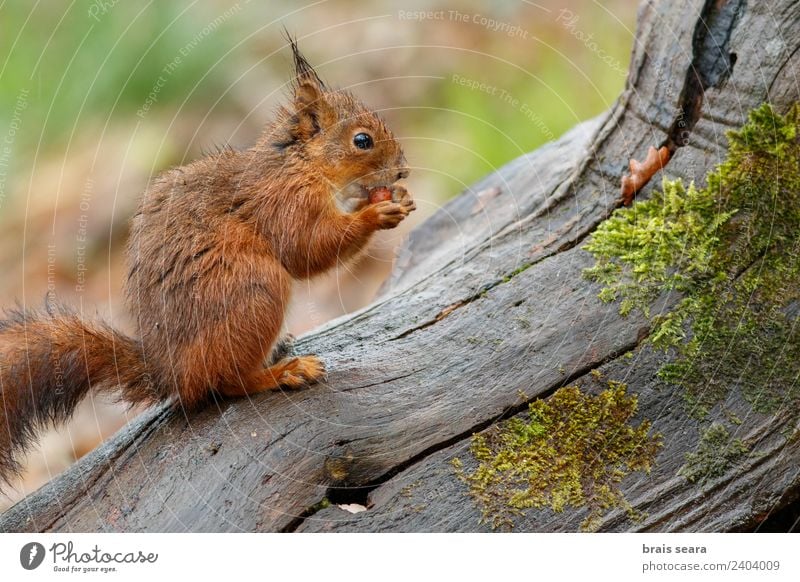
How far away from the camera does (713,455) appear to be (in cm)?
187

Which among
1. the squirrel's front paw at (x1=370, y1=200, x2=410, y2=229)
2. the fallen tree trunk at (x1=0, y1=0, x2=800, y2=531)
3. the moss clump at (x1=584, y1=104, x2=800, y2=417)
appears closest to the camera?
the fallen tree trunk at (x1=0, y1=0, x2=800, y2=531)

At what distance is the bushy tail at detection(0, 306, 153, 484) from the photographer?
1875 mm

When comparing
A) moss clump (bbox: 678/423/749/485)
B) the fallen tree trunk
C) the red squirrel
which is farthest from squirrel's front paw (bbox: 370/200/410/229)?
moss clump (bbox: 678/423/749/485)

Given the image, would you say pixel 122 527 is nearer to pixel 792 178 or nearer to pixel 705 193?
pixel 705 193

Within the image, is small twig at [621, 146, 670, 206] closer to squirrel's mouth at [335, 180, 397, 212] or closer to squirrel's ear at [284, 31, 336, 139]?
squirrel's mouth at [335, 180, 397, 212]

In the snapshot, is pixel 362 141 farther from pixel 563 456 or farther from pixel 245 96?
pixel 245 96

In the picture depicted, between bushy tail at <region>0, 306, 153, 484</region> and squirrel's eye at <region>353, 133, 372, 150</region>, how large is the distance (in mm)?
754

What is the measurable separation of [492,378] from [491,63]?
2249 millimetres

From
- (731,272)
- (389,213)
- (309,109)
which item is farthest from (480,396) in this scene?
(309,109)

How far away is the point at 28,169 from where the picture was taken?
338 cm

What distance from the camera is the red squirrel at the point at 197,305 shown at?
6.23ft

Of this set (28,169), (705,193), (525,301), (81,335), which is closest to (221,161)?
(81,335)

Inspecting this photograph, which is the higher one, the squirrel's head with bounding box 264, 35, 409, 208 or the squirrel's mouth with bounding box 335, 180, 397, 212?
the squirrel's head with bounding box 264, 35, 409, 208

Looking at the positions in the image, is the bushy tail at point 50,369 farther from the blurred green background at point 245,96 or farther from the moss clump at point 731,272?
the blurred green background at point 245,96
